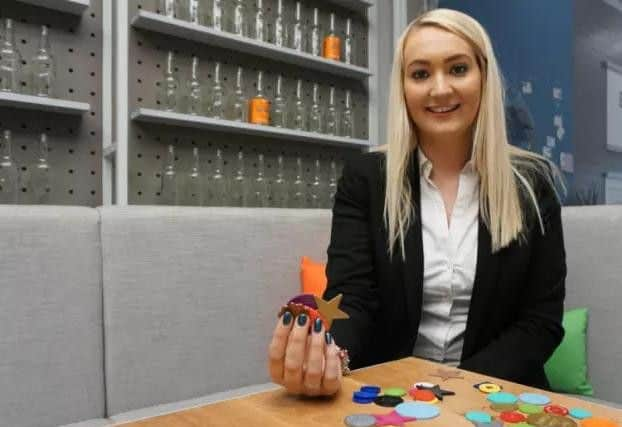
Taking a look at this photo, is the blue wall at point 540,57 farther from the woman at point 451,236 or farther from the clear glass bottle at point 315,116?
the woman at point 451,236

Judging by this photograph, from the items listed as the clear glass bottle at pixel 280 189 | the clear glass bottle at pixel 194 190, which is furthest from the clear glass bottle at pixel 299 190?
the clear glass bottle at pixel 194 190

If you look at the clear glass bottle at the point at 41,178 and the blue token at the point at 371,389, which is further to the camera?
the clear glass bottle at the point at 41,178

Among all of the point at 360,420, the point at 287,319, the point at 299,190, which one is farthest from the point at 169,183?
the point at 360,420

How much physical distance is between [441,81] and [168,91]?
1345 mm

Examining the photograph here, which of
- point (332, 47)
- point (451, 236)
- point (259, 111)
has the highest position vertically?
point (332, 47)

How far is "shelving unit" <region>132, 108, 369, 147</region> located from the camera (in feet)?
6.47

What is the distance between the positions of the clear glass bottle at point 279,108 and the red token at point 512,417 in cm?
201

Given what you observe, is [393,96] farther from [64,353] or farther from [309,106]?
[309,106]

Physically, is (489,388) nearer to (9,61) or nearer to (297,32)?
(9,61)

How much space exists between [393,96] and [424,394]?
0.71 metres

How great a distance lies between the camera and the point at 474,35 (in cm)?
107

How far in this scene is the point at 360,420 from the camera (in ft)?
1.67

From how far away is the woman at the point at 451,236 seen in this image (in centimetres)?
107

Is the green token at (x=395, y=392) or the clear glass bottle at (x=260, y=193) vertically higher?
the clear glass bottle at (x=260, y=193)
